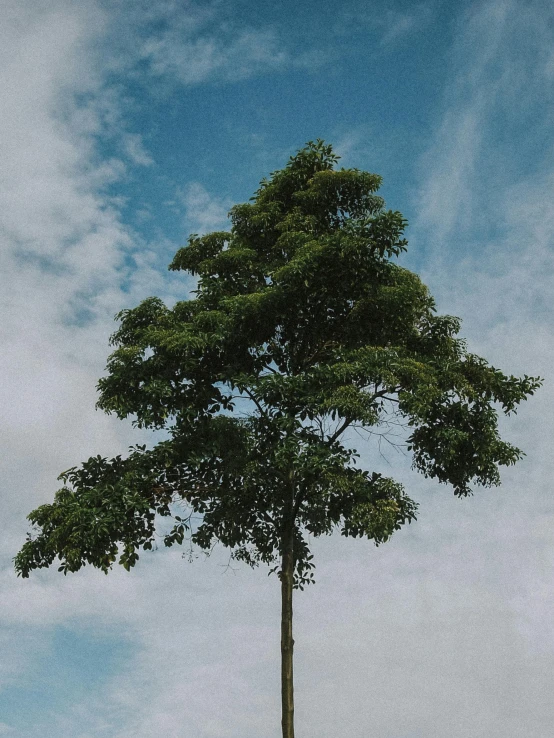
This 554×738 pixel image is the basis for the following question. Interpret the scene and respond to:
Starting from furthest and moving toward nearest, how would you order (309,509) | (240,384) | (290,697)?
(309,509)
(240,384)
(290,697)

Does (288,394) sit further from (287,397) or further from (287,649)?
(287,649)

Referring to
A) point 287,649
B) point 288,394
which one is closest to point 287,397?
point 288,394

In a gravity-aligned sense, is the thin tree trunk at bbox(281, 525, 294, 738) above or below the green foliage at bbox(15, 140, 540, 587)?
below

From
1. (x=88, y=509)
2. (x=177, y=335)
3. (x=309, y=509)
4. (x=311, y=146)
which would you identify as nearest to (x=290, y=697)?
(x=309, y=509)

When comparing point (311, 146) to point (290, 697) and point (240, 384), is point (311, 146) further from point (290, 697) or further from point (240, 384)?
point (290, 697)

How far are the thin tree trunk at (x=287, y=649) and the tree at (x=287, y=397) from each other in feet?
0.08

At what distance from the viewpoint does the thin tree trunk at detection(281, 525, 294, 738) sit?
12.4 metres

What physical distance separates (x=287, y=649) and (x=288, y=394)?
4.18 meters

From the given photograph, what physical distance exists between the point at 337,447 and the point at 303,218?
4563 millimetres

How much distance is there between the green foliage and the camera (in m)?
12.8

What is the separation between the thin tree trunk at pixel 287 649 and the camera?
12.4 metres

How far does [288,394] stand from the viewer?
1313 centimetres

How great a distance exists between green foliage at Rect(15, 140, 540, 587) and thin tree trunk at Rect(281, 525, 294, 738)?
2.45ft

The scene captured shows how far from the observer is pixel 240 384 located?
1350 cm
